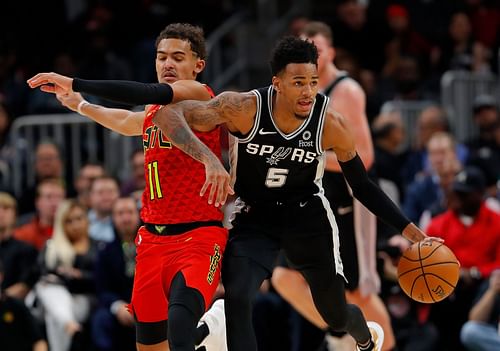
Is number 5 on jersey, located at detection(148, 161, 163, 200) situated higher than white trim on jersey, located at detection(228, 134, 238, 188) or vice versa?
white trim on jersey, located at detection(228, 134, 238, 188)

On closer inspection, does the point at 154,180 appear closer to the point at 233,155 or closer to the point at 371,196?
the point at 233,155

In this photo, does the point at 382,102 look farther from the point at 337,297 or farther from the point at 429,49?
the point at 337,297

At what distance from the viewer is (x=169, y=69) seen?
7.05 metres

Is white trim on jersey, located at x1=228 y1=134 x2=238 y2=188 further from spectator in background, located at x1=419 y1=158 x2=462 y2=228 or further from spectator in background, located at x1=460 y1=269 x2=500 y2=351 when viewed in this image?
spectator in background, located at x1=419 y1=158 x2=462 y2=228

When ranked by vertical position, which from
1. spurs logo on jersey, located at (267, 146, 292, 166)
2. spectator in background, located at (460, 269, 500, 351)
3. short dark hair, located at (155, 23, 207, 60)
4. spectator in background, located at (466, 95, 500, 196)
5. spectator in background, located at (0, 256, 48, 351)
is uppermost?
short dark hair, located at (155, 23, 207, 60)

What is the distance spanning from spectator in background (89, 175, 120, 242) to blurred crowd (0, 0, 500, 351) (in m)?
0.01

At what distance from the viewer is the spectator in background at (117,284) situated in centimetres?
1059

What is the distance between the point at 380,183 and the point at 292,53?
4806 millimetres

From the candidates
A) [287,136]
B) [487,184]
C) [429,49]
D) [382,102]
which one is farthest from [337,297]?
[429,49]

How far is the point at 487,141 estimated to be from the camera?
1239cm

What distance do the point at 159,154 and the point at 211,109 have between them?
454 millimetres

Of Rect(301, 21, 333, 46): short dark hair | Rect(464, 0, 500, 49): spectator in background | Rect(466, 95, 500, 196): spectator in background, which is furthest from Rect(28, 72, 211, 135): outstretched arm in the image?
Rect(464, 0, 500, 49): spectator in background

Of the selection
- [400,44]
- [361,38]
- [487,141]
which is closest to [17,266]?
[487,141]

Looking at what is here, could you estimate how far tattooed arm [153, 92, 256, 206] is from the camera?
668 centimetres
